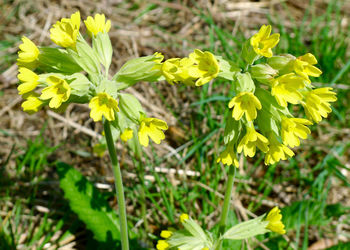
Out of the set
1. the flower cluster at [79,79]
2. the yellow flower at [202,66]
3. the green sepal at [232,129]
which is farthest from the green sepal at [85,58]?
the green sepal at [232,129]

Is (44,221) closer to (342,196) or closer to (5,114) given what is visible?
(5,114)

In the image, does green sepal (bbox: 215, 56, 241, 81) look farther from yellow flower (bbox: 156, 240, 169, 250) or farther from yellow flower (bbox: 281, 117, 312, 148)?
yellow flower (bbox: 156, 240, 169, 250)

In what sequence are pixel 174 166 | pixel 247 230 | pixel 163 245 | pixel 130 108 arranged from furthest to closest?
pixel 174 166 < pixel 163 245 < pixel 247 230 < pixel 130 108

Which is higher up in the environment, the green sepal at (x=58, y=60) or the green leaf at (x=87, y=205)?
the green sepal at (x=58, y=60)

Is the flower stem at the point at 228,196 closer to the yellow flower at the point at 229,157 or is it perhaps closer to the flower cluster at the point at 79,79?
the yellow flower at the point at 229,157

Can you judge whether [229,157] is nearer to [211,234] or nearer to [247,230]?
[247,230]

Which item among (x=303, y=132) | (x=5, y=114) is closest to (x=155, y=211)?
(x=303, y=132)

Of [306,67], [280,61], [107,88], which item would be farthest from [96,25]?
[306,67]
